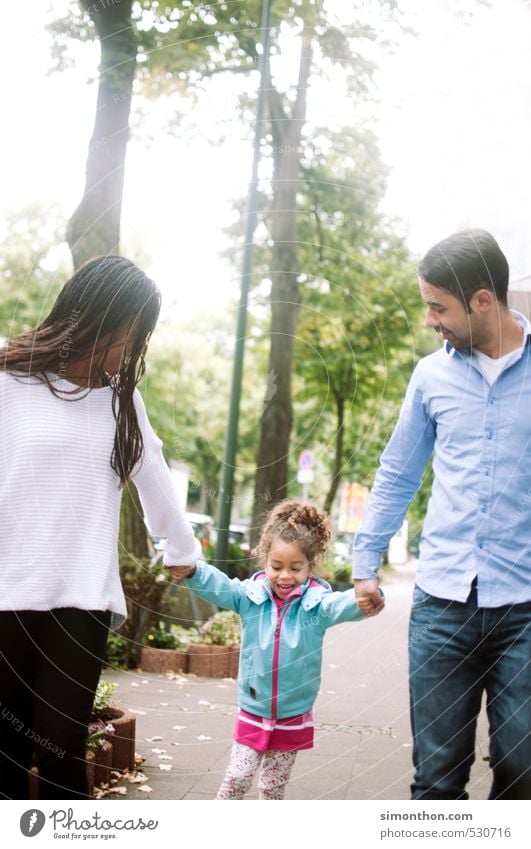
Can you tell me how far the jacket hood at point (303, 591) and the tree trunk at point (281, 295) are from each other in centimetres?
89

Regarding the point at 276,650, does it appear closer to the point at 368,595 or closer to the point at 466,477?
the point at 368,595

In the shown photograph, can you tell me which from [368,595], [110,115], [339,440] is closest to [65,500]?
[368,595]

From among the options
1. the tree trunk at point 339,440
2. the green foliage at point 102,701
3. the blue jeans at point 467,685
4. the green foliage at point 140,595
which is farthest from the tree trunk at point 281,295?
the blue jeans at point 467,685

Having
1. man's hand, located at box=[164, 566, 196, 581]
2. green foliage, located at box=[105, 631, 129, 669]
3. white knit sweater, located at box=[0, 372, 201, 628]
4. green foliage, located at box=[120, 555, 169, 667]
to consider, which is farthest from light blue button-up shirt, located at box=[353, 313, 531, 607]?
green foliage, located at box=[120, 555, 169, 667]

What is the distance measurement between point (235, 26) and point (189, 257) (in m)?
0.93

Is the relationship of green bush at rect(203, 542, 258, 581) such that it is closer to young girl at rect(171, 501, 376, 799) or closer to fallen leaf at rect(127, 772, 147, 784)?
fallen leaf at rect(127, 772, 147, 784)

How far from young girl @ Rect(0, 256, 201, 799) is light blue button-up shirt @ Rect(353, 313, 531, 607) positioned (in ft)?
2.49

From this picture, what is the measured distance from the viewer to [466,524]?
9.34ft

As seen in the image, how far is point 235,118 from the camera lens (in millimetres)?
4285

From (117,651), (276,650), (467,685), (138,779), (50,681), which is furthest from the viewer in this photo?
(117,651)

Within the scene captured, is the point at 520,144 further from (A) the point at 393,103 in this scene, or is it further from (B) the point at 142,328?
(B) the point at 142,328

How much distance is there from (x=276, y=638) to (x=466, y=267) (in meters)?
1.25
